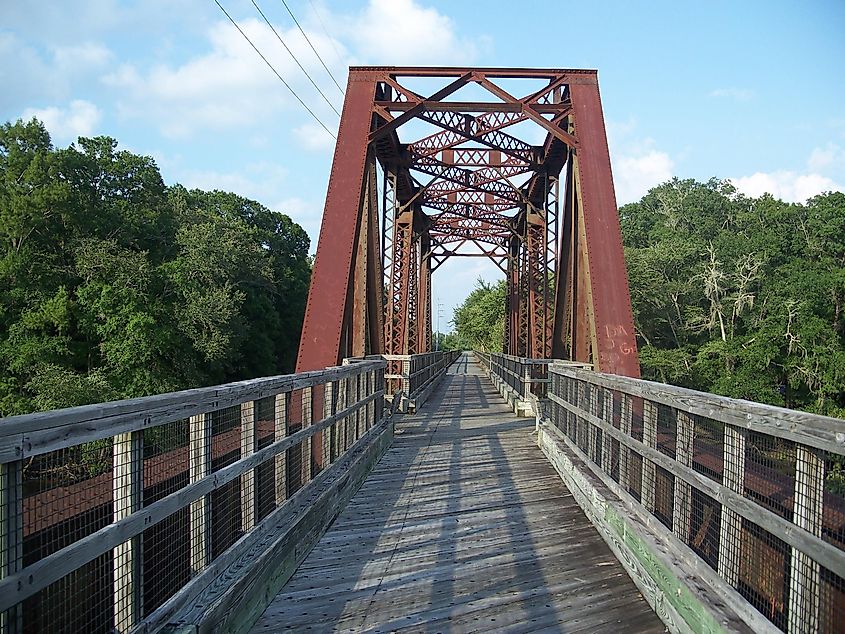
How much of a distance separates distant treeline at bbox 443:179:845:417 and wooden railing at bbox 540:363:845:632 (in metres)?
26.0

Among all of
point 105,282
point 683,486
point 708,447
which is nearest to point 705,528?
point 683,486

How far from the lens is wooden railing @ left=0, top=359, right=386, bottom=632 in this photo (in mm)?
1883

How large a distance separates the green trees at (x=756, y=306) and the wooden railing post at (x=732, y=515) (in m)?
27.0

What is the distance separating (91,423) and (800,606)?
7.82 ft

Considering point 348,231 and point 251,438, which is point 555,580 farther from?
point 348,231

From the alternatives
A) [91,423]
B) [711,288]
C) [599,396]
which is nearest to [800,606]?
[91,423]

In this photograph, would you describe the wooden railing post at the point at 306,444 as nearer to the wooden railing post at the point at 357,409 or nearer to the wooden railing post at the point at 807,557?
the wooden railing post at the point at 357,409

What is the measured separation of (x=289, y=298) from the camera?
150ft

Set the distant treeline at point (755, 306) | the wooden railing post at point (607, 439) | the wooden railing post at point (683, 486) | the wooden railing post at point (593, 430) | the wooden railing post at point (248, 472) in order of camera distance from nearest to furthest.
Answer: the wooden railing post at point (683, 486)
the wooden railing post at point (248, 472)
the wooden railing post at point (607, 439)
the wooden railing post at point (593, 430)
the distant treeline at point (755, 306)

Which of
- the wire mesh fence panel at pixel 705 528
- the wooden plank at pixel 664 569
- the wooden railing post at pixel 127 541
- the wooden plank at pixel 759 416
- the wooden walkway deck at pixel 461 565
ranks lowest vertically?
the wooden walkway deck at pixel 461 565

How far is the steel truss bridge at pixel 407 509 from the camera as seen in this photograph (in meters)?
2.32

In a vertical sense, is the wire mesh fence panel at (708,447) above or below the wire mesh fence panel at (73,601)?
above

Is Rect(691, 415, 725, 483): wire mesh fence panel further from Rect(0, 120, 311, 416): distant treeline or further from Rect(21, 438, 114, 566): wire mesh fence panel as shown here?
Rect(0, 120, 311, 416): distant treeline

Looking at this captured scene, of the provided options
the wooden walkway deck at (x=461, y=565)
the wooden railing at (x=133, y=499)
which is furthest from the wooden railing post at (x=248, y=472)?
the wooden walkway deck at (x=461, y=565)
